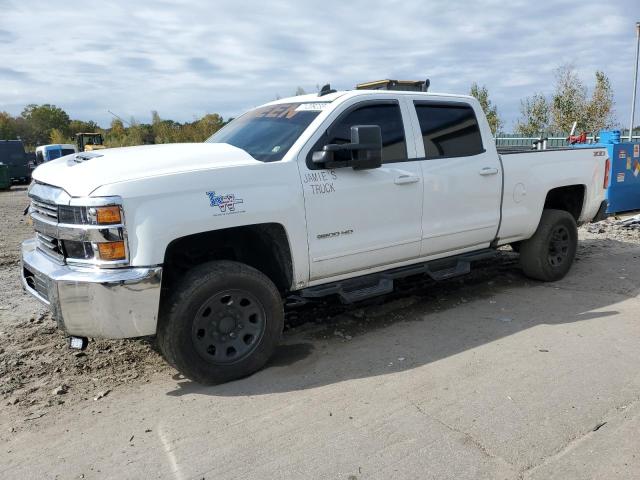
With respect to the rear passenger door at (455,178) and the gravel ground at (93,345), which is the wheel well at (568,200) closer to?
the gravel ground at (93,345)

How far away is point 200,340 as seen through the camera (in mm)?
3703

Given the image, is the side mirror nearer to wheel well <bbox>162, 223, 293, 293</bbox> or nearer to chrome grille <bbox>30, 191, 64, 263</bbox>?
wheel well <bbox>162, 223, 293, 293</bbox>

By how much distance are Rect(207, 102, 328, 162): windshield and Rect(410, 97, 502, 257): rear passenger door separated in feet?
3.42

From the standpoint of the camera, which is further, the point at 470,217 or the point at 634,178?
the point at 634,178

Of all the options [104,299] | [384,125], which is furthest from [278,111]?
[104,299]

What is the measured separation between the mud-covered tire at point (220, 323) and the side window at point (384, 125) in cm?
141

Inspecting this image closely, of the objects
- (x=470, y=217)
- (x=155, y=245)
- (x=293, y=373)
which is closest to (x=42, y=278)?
(x=155, y=245)

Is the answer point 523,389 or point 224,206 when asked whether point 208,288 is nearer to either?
point 224,206

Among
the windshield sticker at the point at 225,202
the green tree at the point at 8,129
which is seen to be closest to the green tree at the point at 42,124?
the green tree at the point at 8,129

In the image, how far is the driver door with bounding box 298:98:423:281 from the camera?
4109 millimetres

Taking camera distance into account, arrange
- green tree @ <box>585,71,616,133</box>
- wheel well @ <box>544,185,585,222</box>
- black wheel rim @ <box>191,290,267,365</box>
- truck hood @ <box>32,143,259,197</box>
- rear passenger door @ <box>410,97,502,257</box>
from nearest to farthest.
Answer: truck hood @ <box>32,143,259,197</box> → black wheel rim @ <box>191,290,267,365</box> → rear passenger door @ <box>410,97,502,257</box> → wheel well @ <box>544,185,585,222</box> → green tree @ <box>585,71,616,133</box>

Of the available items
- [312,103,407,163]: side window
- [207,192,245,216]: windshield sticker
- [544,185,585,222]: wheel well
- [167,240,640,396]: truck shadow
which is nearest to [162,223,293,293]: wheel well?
[207,192,245,216]: windshield sticker

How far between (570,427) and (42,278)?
11.4ft

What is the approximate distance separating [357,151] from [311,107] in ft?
2.34
